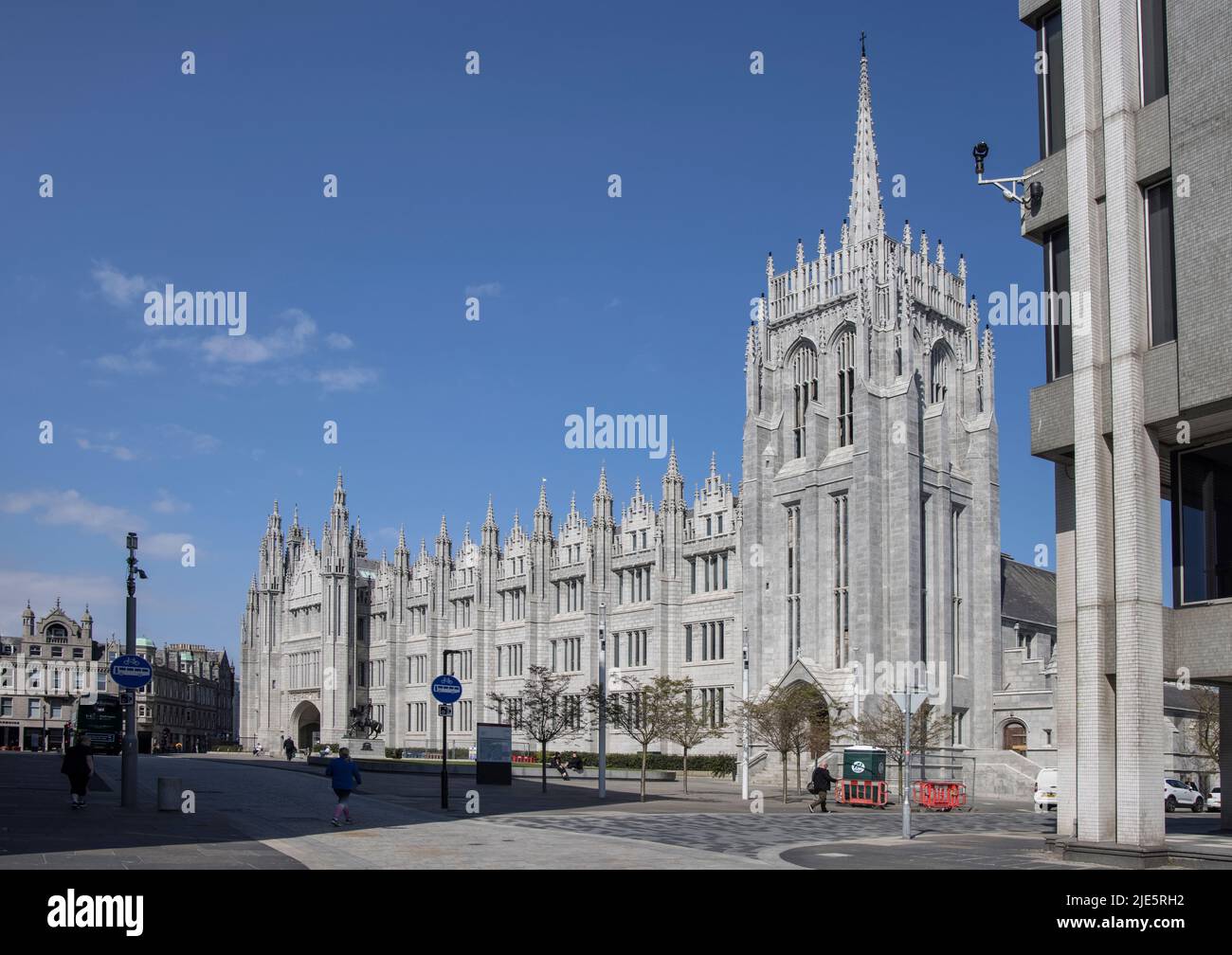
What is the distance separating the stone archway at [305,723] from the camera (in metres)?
106

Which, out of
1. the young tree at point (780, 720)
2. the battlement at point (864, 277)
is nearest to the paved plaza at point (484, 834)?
the young tree at point (780, 720)

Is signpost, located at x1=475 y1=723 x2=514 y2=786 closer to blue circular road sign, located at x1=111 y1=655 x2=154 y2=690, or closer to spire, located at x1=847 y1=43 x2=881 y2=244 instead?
blue circular road sign, located at x1=111 y1=655 x2=154 y2=690

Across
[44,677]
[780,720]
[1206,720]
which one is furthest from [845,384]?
[44,677]

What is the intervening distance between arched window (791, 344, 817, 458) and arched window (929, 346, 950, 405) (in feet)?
18.7

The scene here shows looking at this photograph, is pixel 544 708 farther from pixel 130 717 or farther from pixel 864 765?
pixel 130 717

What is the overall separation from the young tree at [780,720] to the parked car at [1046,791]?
27.9 feet

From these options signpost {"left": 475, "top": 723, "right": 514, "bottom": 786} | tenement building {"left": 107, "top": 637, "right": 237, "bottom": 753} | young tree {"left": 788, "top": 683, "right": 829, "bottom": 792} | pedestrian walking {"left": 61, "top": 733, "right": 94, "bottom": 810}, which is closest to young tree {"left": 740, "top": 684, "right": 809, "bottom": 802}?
young tree {"left": 788, "top": 683, "right": 829, "bottom": 792}

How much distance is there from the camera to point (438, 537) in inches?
3597

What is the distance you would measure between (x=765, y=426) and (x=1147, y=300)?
39635 millimetres

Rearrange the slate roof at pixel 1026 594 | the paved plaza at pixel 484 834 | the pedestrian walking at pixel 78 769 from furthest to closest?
the slate roof at pixel 1026 594 → the pedestrian walking at pixel 78 769 → the paved plaza at pixel 484 834

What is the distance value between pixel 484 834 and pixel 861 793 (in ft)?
61.6

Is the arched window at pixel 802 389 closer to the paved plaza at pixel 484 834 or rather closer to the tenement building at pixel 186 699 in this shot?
the paved plaza at pixel 484 834

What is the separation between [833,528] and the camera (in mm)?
56781
